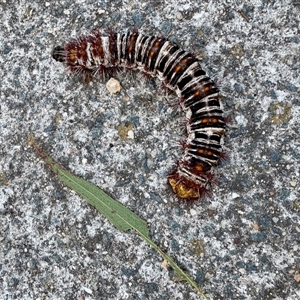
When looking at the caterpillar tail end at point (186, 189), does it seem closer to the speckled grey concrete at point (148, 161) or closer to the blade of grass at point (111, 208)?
the speckled grey concrete at point (148, 161)

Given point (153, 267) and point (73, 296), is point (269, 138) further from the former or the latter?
point (73, 296)

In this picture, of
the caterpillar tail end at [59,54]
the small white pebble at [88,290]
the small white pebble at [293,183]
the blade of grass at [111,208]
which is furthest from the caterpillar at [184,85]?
the small white pebble at [88,290]

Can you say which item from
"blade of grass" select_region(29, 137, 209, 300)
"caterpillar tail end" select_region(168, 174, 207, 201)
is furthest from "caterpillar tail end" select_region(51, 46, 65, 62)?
"caterpillar tail end" select_region(168, 174, 207, 201)

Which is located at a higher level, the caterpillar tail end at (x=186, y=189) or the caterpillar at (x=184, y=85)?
the caterpillar at (x=184, y=85)

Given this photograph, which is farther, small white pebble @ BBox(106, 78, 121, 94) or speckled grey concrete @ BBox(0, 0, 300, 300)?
small white pebble @ BBox(106, 78, 121, 94)

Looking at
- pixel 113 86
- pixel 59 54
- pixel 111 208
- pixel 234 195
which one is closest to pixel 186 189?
pixel 234 195

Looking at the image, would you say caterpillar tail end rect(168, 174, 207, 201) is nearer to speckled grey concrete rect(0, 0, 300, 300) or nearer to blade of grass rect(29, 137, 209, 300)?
speckled grey concrete rect(0, 0, 300, 300)

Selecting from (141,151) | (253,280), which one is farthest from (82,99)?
(253,280)
